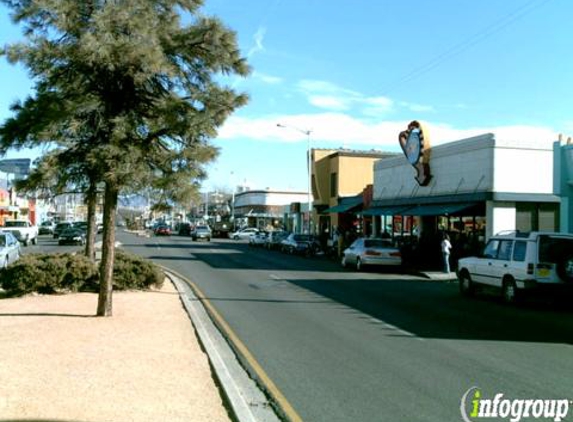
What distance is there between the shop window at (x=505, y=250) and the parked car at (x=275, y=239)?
99.4 ft

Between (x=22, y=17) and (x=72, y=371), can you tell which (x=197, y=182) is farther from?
(x=72, y=371)

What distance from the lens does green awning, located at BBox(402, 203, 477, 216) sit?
25.2 m

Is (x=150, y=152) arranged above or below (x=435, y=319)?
above

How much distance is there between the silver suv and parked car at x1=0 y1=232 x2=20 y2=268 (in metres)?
15.4

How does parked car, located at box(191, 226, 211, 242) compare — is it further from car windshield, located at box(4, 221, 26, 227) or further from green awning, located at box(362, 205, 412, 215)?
green awning, located at box(362, 205, 412, 215)

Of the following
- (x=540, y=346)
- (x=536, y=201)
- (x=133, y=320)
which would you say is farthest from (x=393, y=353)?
(x=536, y=201)

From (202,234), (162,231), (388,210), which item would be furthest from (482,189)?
(162,231)

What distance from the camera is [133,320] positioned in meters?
11.5

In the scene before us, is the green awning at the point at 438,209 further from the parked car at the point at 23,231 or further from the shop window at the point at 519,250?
the parked car at the point at 23,231

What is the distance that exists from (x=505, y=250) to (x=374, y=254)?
1040cm

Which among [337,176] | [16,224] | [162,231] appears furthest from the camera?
[162,231]

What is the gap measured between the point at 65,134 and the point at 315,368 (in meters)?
5.92

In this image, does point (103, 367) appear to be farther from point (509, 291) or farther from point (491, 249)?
point (491, 249)

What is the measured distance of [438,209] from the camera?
26859mm
